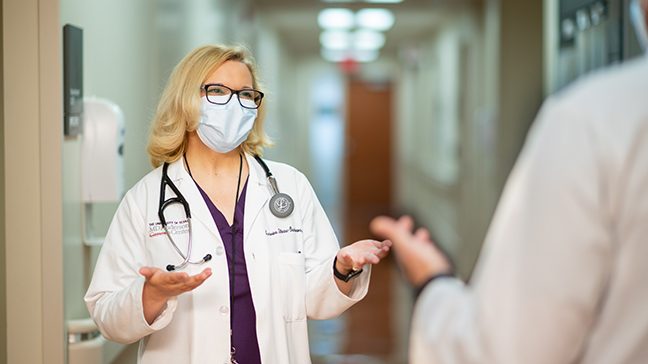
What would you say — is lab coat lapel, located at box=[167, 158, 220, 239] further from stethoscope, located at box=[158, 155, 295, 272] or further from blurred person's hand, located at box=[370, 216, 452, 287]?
blurred person's hand, located at box=[370, 216, 452, 287]

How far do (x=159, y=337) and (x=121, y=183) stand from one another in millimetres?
657

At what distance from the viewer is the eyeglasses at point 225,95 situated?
198 cm

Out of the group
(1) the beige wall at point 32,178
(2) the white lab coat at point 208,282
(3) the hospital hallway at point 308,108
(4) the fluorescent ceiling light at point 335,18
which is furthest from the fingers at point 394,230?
(4) the fluorescent ceiling light at point 335,18

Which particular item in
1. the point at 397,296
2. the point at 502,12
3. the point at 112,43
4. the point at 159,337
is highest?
the point at 502,12

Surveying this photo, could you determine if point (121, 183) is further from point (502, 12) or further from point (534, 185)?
point (502, 12)

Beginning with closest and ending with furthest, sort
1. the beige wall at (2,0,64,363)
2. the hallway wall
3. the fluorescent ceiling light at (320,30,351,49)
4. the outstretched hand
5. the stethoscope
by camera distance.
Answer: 1. the outstretched hand
2. the stethoscope
3. the beige wall at (2,0,64,363)
4. the hallway wall
5. the fluorescent ceiling light at (320,30,351,49)

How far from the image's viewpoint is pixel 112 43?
277 cm

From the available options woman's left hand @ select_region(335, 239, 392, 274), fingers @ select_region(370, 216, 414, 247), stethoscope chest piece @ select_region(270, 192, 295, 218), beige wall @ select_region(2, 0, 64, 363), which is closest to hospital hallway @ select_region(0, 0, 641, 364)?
beige wall @ select_region(2, 0, 64, 363)

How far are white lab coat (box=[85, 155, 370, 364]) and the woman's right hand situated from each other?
0.12ft

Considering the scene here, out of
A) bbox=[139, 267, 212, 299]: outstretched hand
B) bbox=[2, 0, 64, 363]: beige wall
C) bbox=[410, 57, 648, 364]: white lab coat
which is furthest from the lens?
bbox=[2, 0, 64, 363]: beige wall

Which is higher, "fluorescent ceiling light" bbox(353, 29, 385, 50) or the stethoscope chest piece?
"fluorescent ceiling light" bbox(353, 29, 385, 50)

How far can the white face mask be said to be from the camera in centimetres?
197

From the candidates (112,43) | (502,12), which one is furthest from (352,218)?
(112,43)

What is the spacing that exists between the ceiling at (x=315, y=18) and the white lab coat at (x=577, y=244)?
526 cm
